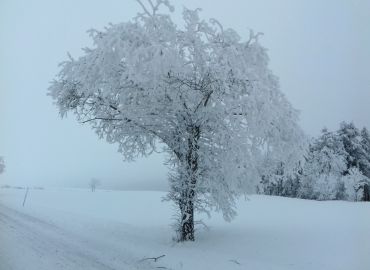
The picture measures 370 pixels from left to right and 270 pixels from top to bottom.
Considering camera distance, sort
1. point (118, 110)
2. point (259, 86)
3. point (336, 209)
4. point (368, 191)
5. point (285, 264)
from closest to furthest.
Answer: point (285, 264) → point (259, 86) → point (118, 110) → point (336, 209) → point (368, 191)

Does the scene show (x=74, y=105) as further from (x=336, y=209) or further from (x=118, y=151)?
(x=336, y=209)

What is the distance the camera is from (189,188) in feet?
49.4

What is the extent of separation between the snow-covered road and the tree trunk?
114 inches

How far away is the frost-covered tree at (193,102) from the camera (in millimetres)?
13562

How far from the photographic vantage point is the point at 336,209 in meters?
24.7

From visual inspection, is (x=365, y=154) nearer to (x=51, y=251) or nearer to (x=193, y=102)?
(x=193, y=102)

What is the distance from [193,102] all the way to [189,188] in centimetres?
299

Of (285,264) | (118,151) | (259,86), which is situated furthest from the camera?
(118,151)

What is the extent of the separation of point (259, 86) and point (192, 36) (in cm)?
278

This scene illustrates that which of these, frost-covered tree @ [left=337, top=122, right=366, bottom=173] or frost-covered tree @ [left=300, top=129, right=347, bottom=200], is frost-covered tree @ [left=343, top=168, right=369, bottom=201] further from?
frost-covered tree @ [left=337, top=122, right=366, bottom=173]

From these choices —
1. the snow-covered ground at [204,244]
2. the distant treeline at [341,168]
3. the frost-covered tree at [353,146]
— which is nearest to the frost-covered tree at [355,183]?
the distant treeline at [341,168]

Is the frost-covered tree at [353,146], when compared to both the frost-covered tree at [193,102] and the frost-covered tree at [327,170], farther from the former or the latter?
the frost-covered tree at [193,102]

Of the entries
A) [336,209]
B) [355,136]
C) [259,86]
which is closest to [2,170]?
[355,136]

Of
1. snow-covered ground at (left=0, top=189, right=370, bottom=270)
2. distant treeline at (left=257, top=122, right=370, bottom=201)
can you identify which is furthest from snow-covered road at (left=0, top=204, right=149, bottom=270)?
distant treeline at (left=257, top=122, right=370, bottom=201)
